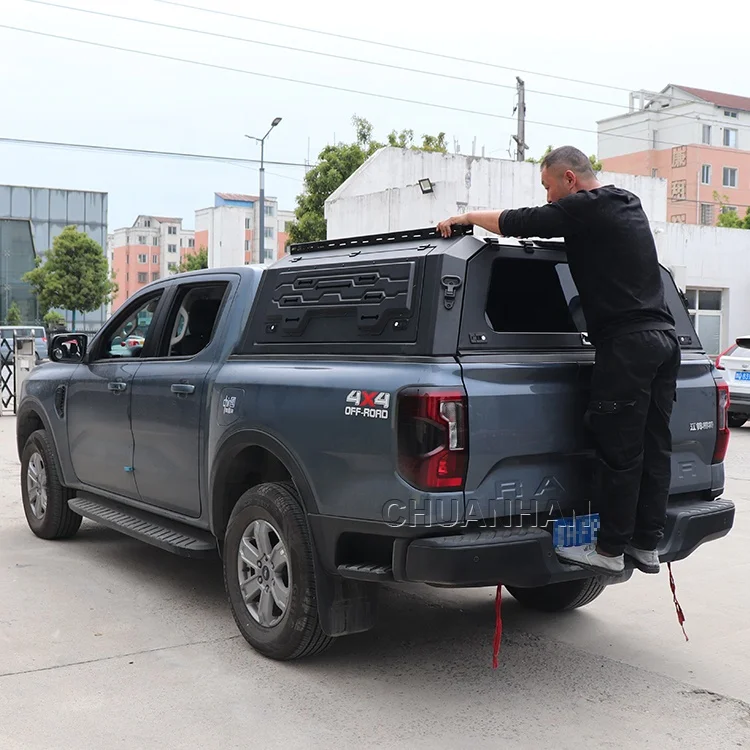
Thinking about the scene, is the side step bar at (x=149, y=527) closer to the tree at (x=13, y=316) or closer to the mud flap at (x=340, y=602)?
the mud flap at (x=340, y=602)

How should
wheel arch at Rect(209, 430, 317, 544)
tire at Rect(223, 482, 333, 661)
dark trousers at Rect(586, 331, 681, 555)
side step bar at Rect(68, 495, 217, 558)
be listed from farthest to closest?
side step bar at Rect(68, 495, 217, 558) < wheel arch at Rect(209, 430, 317, 544) < tire at Rect(223, 482, 333, 661) < dark trousers at Rect(586, 331, 681, 555)

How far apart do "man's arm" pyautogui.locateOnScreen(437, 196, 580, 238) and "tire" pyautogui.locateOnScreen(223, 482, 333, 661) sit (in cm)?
147

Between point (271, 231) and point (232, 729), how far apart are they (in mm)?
113430

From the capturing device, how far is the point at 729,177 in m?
67.6

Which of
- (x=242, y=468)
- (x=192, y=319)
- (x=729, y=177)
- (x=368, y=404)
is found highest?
(x=729, y=177)

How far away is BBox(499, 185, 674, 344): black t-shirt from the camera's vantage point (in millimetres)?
4316

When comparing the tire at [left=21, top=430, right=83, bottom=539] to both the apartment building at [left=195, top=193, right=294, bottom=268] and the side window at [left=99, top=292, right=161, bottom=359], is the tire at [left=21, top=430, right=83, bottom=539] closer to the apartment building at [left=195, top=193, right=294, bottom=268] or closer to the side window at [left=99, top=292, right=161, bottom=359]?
the side window at [left=99, top=292, right=161, bottom=359]

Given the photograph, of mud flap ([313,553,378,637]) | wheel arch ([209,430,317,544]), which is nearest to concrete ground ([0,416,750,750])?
mud flap ([313,553,378,637])

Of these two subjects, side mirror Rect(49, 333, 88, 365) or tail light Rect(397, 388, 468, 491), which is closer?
tail light Rect(397, 388, 468, 491)

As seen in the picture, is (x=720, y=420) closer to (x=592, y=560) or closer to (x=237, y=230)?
(x=592, y=560)

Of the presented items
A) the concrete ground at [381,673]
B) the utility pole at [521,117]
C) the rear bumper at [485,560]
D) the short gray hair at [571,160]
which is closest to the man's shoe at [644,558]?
the rear bumper at [485,560]

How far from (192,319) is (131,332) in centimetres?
80

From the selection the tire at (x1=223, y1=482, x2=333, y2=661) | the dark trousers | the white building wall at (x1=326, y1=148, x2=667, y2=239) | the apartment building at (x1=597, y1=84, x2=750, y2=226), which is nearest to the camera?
the dark trousers

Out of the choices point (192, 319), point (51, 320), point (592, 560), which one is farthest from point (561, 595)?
point (51, 320)
